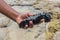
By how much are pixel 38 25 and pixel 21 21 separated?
0.24 m

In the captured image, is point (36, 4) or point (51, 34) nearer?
point (51, 34)

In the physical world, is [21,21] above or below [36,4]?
above

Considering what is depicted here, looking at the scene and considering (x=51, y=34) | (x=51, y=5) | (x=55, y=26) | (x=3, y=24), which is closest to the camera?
(x=51, y=34)

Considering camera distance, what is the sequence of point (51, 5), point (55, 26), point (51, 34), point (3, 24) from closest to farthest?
point (51, 34) < point (55, 26) < point (3, 24) < point (51, 5)

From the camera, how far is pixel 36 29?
390cm

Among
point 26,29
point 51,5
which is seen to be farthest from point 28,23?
point 51,5

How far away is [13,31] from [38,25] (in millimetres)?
359

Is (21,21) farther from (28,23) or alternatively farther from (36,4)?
(36,4)

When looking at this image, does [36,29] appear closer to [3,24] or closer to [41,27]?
[41,27]

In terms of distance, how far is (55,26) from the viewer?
385 cm

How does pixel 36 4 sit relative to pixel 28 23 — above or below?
below

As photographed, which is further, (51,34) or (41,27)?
(41,27)

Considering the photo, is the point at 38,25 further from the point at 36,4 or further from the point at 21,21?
the point at 36,4

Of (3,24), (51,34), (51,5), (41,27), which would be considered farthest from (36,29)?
(51,5)
